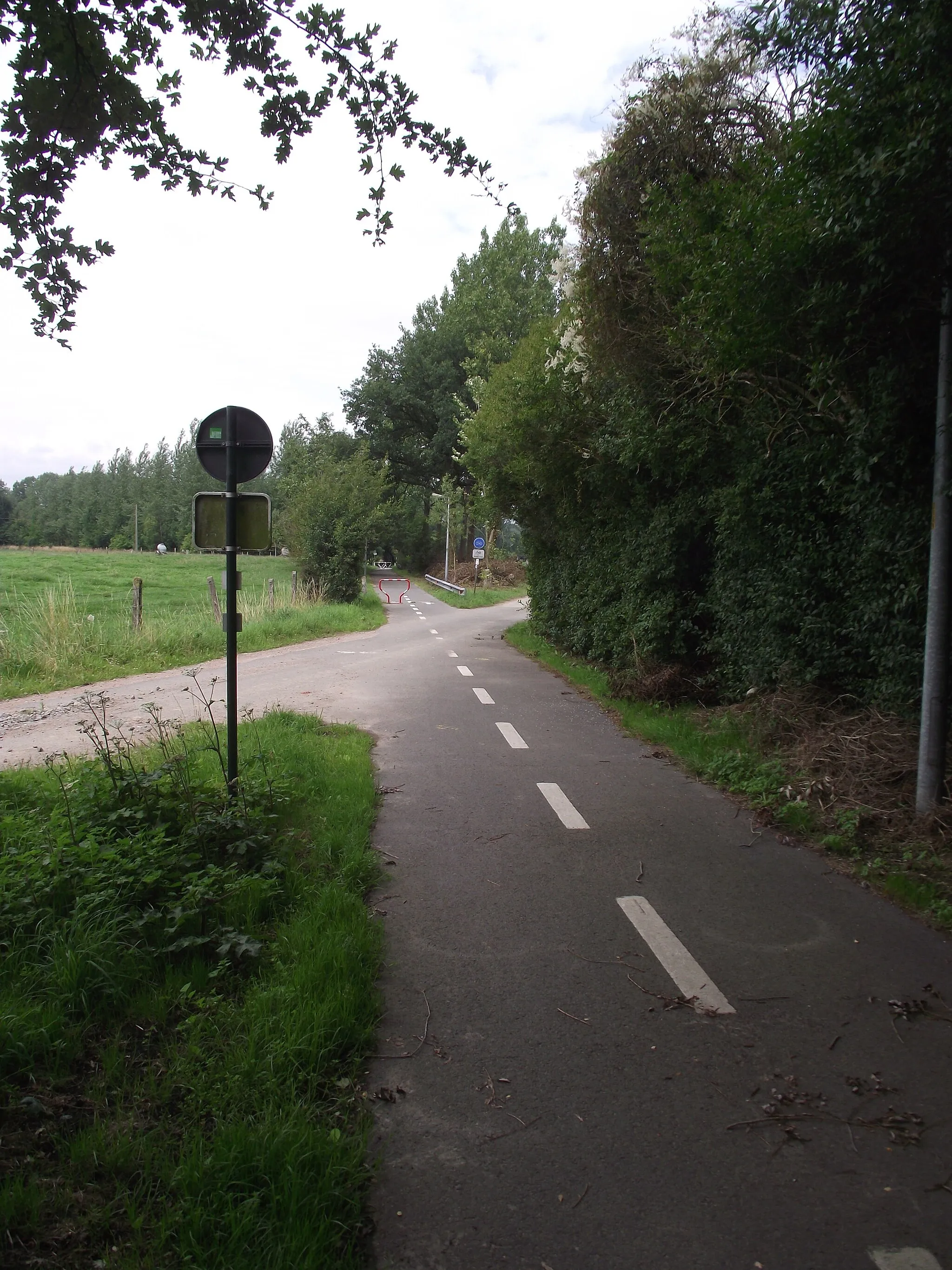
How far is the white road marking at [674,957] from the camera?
3.71 m

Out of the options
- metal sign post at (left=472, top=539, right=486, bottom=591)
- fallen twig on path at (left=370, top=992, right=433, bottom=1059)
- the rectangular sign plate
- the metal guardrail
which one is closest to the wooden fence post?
the rectangular sign plate

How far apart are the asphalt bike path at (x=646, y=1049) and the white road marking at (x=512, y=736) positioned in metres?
2.08

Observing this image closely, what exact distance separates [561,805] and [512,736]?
9.28 ft

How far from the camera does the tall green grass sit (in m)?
14.5

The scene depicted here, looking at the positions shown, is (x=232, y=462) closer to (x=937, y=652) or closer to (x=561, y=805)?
(x=561, y=805)

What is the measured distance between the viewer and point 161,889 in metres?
4.38

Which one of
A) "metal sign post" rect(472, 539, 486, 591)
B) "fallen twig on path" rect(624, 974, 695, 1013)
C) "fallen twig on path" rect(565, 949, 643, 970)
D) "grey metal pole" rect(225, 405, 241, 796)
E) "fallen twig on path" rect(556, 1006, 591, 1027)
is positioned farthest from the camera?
"metal sign post" rect(472, 539, 486, 591)

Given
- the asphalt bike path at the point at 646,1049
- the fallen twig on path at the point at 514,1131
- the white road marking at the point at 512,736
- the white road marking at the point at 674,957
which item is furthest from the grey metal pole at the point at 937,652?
the white road marking at the point at 512,736

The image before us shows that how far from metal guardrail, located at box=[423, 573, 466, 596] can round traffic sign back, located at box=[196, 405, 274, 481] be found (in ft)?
134

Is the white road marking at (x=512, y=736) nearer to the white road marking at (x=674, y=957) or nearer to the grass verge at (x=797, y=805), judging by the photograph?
the grass verge at (x=797, y=805)

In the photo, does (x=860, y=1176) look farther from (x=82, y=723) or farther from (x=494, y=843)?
(x=82, y=723)

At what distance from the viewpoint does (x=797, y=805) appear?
6414 mm

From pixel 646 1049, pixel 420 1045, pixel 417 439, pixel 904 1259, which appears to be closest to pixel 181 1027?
pixel 420 1045

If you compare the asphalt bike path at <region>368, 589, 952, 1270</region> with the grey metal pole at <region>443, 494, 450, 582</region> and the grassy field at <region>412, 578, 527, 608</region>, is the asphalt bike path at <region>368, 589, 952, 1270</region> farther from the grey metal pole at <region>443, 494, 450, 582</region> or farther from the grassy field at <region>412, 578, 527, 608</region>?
the grey metal pole at <region>443, 494, 450, 582</region>
